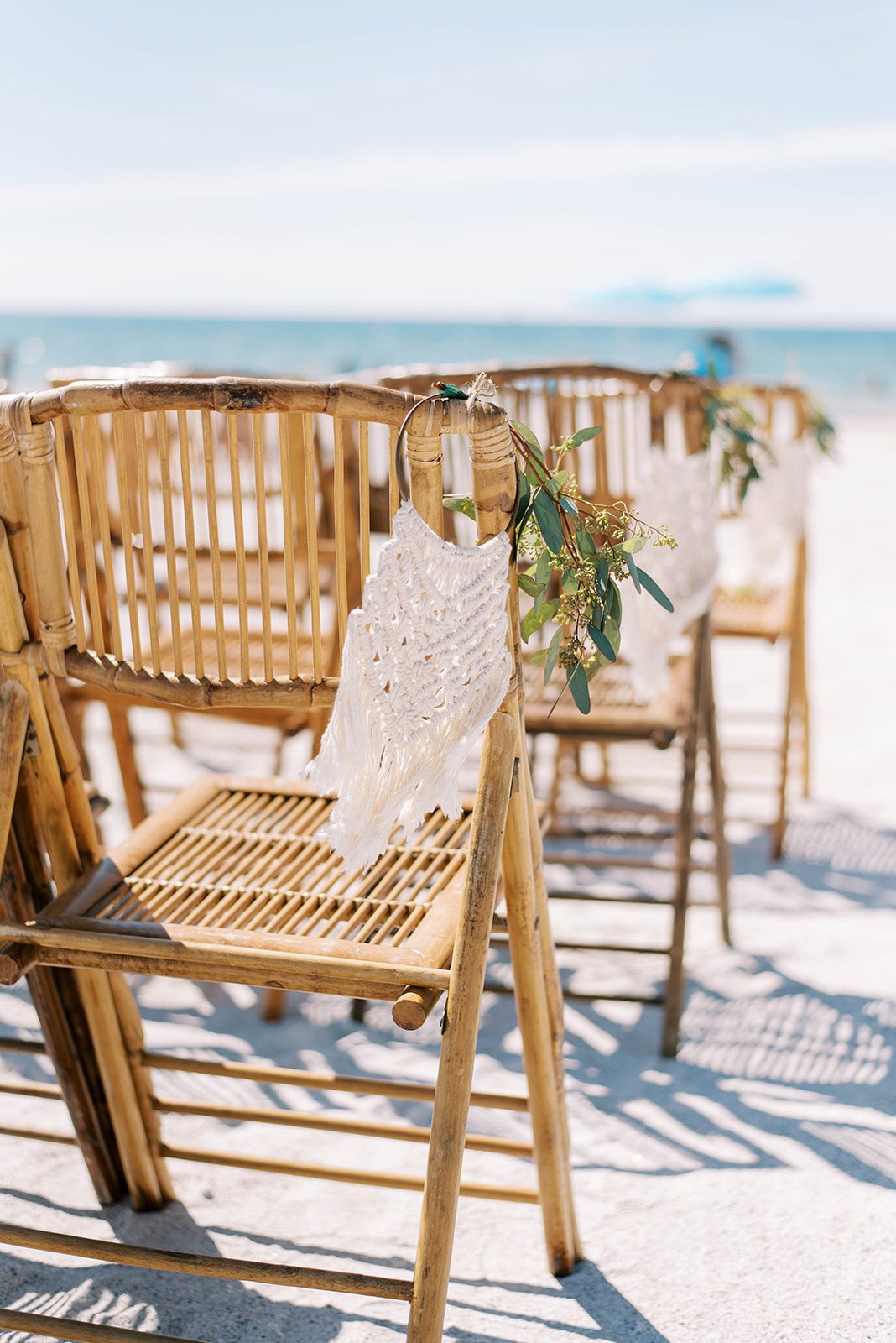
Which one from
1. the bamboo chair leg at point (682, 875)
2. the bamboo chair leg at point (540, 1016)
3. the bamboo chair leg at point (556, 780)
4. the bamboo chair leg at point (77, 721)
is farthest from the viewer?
the bamboo chair leg at point (556, 780)

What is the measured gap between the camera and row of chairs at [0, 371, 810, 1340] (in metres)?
1.10

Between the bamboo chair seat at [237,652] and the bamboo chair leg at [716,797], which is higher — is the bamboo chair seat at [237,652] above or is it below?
above

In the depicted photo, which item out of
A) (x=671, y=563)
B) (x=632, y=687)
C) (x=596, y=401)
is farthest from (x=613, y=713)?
(x=596, y=401)

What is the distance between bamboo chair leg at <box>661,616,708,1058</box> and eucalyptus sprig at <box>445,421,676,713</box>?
3.04ft

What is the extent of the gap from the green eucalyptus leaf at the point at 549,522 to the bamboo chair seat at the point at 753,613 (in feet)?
5.51

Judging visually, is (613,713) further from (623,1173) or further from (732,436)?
(623,1173)

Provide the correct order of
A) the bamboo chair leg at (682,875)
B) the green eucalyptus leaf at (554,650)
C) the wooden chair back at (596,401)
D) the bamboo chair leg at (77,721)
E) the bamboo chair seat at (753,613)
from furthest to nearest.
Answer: the bamboo chair seat at (753,613) → the bamboo chair leg at (77,721) → the bamboo chair leg at (682,875) → the wooden chair back at (596,401) → the green eucalyptus leaf at (554,650)

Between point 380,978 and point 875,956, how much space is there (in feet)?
5.41

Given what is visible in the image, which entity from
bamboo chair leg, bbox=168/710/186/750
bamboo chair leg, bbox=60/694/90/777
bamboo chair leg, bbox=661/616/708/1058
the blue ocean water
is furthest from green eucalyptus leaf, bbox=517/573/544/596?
the blue ocean water

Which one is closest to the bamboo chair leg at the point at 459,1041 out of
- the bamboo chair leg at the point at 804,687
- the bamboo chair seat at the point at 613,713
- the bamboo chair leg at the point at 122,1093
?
the bamboo chair leg at the point at 122,1093

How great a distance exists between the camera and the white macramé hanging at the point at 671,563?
6.50ft

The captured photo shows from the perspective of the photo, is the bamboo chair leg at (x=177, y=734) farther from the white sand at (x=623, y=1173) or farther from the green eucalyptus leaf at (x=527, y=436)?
the green eucalyptus leaf at (x=527, y=436)

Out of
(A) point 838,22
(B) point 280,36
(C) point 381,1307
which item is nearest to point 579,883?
(C) point 381,1307

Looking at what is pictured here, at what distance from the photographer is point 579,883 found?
2881 mm
